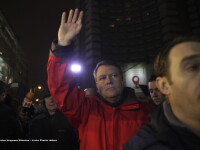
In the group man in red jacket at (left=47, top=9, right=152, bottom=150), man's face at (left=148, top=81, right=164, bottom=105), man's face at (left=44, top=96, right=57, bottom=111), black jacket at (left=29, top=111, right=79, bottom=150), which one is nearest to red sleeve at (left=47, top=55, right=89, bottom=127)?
man in red jacket at (left=47, top=9, right=152, bottom=150)

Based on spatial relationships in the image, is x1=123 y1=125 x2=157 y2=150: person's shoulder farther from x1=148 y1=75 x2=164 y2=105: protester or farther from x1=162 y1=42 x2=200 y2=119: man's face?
x1=148 y1=75 x2=164 y2=105: protester

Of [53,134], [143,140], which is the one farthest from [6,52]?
[143,140]

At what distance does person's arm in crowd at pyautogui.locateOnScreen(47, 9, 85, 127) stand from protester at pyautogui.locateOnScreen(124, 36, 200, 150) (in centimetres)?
105

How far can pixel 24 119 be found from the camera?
17.1 feet

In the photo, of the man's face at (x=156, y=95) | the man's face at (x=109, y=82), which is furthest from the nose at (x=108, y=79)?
the man's face at (x=156, y=95)

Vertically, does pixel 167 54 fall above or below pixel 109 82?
above

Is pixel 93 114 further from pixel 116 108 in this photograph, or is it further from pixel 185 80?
pixel 185 80

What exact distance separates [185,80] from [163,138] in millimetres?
441

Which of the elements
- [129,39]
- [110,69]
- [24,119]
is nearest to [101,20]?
[129,39]

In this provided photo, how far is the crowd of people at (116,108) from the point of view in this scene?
4.37ft

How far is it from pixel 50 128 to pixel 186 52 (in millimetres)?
3369

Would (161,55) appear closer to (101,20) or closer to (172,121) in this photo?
(172,121)

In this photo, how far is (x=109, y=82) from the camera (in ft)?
8.73

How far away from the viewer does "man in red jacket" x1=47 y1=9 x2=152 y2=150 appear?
2244 mm
